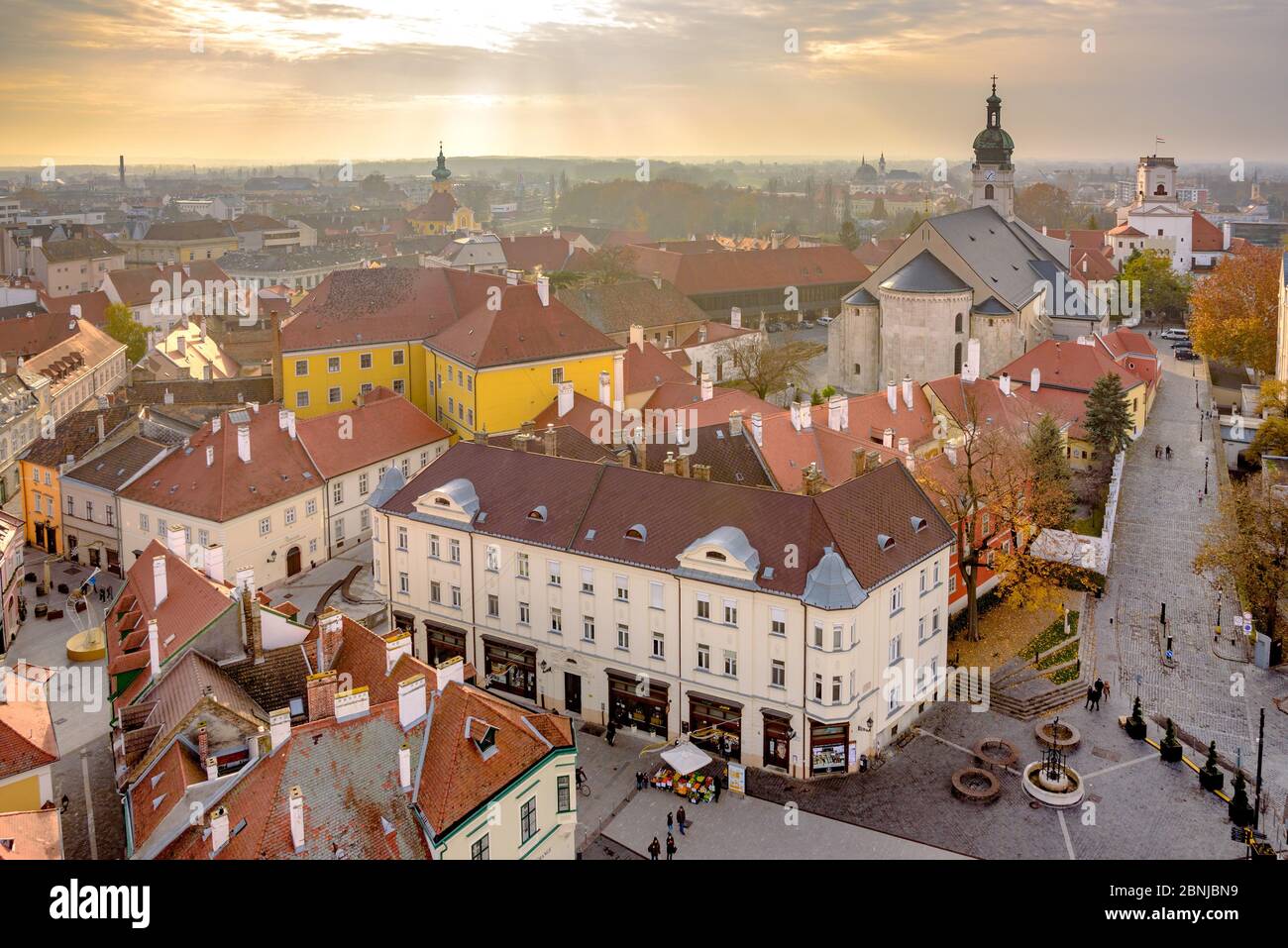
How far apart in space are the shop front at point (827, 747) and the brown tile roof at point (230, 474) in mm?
19472

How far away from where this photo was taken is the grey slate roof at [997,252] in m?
57.6

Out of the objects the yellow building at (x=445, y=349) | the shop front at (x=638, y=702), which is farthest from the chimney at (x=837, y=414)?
the shop front at (x=638, y=702)

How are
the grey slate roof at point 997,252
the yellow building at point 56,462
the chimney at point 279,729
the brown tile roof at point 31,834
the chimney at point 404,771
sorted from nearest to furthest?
the brown tile roof at point 31,834 → the chimney at point 279,729 → the chimney at point 404,771 → the yellow building at point 56,462 → the grey slate roof at point 997,252

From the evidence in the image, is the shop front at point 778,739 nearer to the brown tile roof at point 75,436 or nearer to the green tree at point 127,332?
the brown tile roof at point 75,436

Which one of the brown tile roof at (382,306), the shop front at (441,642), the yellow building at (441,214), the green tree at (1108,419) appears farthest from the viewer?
the yellow building at (441,214)

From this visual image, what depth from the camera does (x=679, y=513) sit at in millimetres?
27984

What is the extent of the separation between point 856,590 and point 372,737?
10824 millimetres

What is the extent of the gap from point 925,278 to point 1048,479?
2195 cm

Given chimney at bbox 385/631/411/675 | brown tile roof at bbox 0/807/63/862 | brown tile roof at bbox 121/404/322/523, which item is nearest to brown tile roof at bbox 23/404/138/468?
brown tile roof at bbox 121/404/322/523

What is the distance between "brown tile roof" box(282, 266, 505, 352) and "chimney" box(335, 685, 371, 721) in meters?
30.1

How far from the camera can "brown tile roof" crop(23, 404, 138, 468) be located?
41.3 meters

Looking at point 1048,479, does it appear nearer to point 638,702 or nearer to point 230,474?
point 638,702

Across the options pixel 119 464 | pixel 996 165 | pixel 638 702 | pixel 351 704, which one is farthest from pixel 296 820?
pixel 996 165
